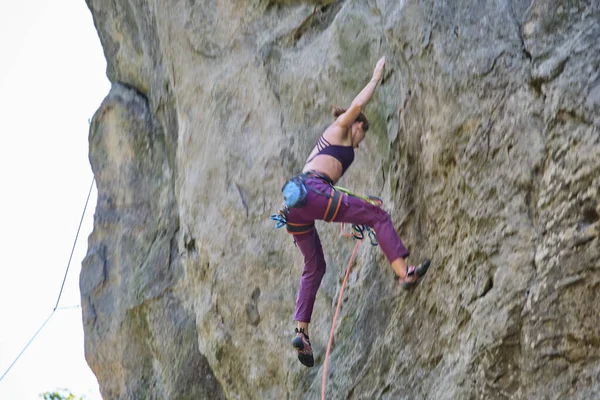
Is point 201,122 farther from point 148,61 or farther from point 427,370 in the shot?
point 427,370

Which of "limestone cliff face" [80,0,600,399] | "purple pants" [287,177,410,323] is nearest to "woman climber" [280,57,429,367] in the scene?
"purple pants" [287,177,410,323]

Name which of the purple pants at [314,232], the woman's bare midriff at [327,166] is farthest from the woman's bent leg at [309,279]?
the woman's bare midriff at [327,166]

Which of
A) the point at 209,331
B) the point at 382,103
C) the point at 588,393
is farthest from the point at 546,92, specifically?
the point at 209,331

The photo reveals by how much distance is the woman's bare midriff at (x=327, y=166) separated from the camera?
737cm

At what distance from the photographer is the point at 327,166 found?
7.38 meters

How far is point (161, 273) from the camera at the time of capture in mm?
11672

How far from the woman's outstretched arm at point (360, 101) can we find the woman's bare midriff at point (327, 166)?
0.31 metres

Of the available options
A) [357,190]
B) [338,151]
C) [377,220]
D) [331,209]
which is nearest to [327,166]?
[338,151]

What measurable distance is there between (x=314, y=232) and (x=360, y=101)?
128cm

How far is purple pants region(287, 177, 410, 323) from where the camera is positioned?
6.85 meters

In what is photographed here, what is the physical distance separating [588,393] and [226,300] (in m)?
5.25

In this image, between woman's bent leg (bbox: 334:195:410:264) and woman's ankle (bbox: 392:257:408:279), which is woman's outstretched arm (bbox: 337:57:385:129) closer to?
woman's bent leg (bbox: 334:195:410:264)

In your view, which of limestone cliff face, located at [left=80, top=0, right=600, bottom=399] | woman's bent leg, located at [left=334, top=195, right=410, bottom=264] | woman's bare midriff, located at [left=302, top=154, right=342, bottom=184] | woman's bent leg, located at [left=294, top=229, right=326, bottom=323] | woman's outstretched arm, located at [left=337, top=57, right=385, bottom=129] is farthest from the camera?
woman's bent leg, located at [left=294, top=229, right=326, bottom=323]

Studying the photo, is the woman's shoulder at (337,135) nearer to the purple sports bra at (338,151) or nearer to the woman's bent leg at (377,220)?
the purple sports bra at (338,151)
